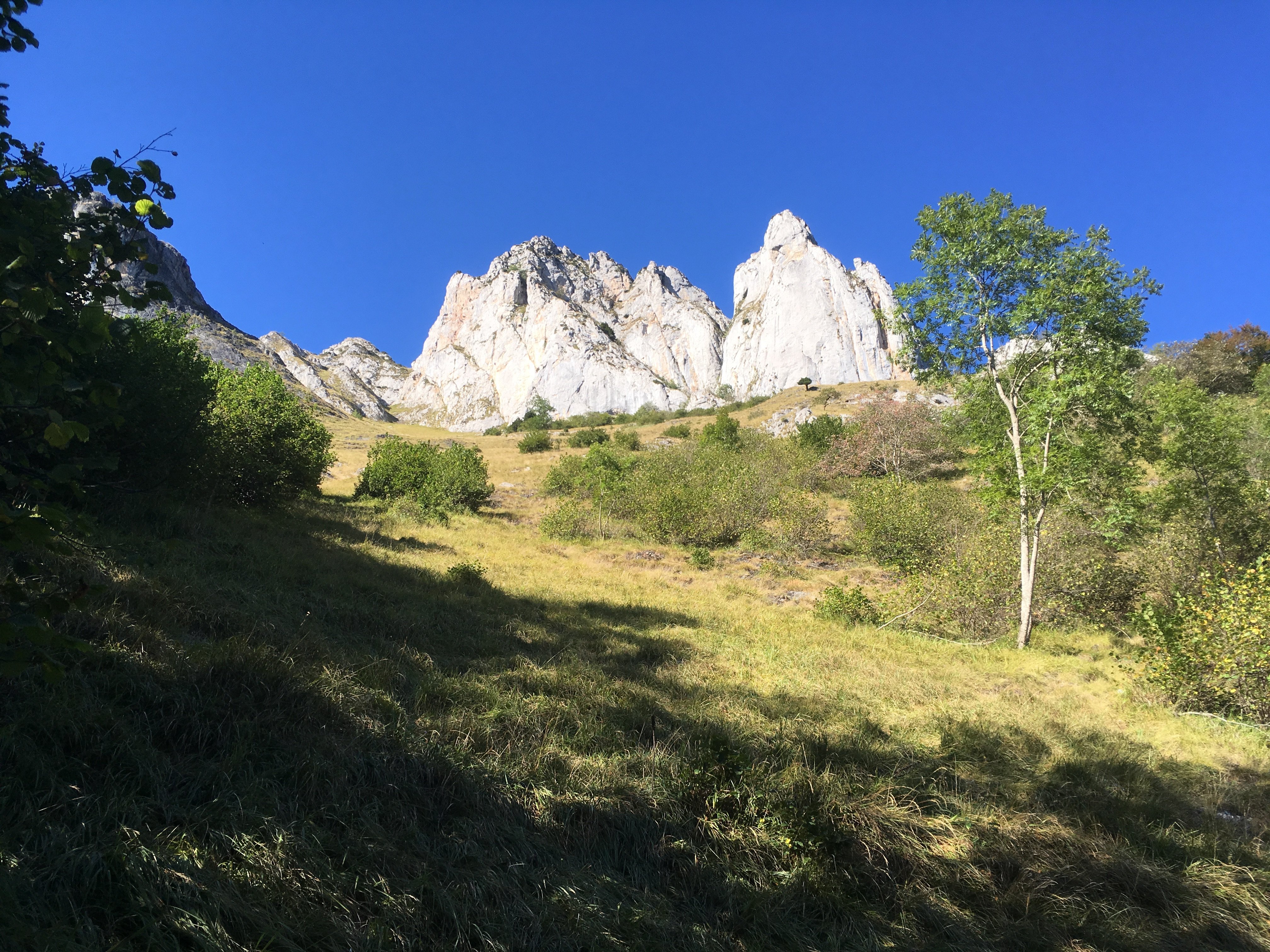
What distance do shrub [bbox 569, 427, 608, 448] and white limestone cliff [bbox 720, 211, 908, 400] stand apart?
8439 centimetres

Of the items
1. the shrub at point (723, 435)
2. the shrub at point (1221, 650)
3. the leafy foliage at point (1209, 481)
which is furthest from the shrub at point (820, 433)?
the shrub at point (1221, 650)

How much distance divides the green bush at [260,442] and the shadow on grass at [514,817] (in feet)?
27.6

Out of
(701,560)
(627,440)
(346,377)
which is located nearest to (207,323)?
(627,440)

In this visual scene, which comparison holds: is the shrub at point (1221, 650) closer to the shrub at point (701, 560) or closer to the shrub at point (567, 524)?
the shrub at point (701, 560)

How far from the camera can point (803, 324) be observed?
13712 centimetres

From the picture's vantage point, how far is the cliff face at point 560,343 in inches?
5817

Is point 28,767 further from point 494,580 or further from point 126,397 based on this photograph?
point 494,580

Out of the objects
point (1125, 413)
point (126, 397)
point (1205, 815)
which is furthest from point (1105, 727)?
point (126, 397)

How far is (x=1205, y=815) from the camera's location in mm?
4992

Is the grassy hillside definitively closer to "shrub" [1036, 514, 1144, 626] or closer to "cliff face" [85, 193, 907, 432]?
"shrub" [1036, 514, 1144, 626]

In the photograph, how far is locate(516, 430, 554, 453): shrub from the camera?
52.9m

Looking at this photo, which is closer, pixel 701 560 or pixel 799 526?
pixel 701 560

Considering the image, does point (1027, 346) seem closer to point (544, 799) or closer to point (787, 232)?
point (544, 799)

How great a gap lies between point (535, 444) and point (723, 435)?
1858 cm
